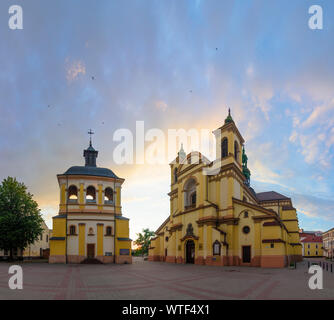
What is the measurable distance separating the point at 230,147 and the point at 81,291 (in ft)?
89.0

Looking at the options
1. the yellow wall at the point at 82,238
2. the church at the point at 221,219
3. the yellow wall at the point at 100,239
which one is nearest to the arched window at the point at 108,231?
the yellow wall at the point at 100,239

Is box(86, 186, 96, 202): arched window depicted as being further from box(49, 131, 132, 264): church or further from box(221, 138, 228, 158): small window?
box(221, 138, 228, 158): small window

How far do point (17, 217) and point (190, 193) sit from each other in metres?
24.5

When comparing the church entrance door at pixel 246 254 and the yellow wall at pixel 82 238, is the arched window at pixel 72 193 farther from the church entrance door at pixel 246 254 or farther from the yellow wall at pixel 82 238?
the church entrance door at pixel 246 254

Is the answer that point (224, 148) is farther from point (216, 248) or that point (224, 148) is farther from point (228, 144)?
point (216, 248)

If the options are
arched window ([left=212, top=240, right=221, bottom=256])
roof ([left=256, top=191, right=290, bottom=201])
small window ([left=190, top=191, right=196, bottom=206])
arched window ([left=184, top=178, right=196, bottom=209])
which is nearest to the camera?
arched window ([left=212, top=240, right=221, bottom=256])

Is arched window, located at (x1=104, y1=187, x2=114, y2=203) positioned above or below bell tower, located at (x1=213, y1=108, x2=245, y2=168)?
below

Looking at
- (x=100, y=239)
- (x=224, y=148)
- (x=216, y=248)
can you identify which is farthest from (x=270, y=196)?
(x=100, y=239)

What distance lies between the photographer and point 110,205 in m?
37.2

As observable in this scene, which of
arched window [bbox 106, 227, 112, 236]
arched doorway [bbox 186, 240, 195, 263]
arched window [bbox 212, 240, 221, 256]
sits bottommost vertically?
arched doorway [bbox 186, 240, 195, 263]

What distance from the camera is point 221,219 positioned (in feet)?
107

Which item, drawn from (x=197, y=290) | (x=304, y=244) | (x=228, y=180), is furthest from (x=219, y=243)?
(x=304, y=244)

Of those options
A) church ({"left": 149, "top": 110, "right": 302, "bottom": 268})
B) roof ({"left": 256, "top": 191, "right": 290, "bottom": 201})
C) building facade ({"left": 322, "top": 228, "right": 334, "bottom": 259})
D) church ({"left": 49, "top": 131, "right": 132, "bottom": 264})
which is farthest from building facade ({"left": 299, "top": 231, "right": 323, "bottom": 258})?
church ({"left": 49, "top": 131, "right": 132, "bottom": 264})

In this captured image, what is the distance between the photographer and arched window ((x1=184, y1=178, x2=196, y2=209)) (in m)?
38.6
